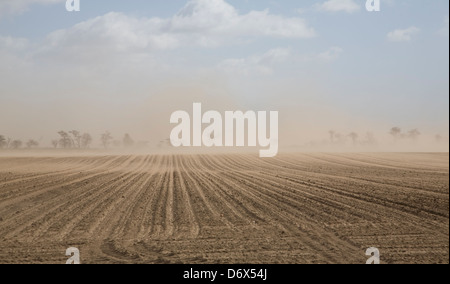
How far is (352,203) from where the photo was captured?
15.1m

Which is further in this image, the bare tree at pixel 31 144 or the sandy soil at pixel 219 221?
the bare tree at pixel 31 144

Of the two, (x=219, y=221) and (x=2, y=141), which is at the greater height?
(x=2, y=141)

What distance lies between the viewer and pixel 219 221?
41.9 feet

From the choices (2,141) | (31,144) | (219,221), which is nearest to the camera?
(219,221)

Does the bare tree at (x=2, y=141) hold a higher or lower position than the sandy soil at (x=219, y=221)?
higher

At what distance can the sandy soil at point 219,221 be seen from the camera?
32.3 ft

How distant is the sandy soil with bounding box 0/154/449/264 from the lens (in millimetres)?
9844

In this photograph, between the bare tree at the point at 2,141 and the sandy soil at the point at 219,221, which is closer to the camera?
the sandy soil at the point at 219,221

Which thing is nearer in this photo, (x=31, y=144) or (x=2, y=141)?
(x=2, y=141)

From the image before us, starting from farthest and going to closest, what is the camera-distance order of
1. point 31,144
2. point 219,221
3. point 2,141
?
point 31,144
point 2,141
point 219,221

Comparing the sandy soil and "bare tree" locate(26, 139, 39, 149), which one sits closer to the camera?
the sandy soil

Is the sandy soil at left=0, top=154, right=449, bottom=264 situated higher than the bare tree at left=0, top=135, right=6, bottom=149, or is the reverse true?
the bare tree at left=0, top=135, right=6, bottom=149

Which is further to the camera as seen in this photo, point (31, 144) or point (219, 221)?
point (31, 144)
